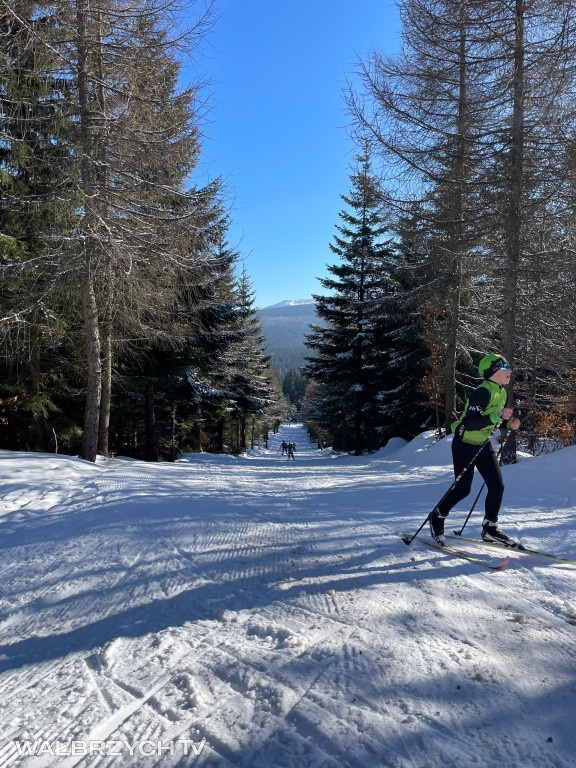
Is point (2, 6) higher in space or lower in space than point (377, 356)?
higher

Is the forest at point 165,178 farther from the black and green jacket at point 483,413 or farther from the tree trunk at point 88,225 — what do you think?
the black and green jacket at point 483,413

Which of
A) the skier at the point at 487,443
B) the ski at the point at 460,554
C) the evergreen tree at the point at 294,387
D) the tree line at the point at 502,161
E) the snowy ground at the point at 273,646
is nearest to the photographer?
the snowy ground at the point at 273,646

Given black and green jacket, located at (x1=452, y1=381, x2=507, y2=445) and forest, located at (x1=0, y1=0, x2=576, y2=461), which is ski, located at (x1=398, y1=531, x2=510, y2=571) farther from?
forest, located at (x1=0, y1=0, x2=576, y2=461)

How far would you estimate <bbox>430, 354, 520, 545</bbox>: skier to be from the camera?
4.48m

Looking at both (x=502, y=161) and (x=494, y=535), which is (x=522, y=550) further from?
(x=502, y=161)

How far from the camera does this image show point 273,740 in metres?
1.85

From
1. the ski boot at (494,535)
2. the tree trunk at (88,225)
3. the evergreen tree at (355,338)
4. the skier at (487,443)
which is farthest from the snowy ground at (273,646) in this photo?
the evergreen tree at (355,338)

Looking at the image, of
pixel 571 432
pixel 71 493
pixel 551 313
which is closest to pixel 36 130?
pixel 71 493

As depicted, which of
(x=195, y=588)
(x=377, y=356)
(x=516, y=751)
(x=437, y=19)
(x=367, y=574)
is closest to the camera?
(x=516, y=751)

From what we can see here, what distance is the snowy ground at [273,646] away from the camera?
1.86 meters

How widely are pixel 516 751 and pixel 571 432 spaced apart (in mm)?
11392

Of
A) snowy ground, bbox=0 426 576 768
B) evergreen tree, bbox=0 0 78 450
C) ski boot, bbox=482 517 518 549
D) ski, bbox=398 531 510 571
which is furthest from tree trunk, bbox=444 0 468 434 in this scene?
evergreen tree, bbox=0 0 78 450

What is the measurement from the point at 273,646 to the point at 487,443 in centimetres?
316

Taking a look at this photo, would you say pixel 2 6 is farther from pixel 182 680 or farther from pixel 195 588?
pixel 182 680
